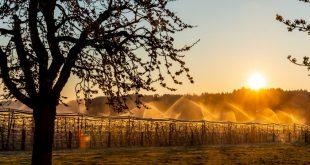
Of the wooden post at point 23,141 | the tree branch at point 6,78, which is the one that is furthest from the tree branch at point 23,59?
the wooden post at point 23,141

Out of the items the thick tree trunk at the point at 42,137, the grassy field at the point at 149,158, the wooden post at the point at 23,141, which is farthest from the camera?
the wooden post at the point at 23,141

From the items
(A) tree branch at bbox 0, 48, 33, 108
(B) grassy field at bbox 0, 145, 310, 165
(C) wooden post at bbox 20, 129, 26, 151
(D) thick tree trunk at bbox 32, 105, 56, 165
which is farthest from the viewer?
(C) wooden post at bbox 20, 129, 26, 151

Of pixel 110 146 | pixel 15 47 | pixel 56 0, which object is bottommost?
pixel 110 146

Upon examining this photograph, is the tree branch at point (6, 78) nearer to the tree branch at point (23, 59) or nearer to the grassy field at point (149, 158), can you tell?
the tree branch at point (23, 59)

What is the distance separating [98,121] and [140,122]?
7.23 meters

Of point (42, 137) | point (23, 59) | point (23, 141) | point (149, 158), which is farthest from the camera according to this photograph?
point (23, 141)

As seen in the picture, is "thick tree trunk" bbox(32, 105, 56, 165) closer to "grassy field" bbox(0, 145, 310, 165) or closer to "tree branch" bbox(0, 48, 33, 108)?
"tree branch" bbox(0, 48, 33, 108)

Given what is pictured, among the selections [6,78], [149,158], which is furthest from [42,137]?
[149,158]

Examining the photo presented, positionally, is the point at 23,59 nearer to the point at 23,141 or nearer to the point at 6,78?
the point at 6,78

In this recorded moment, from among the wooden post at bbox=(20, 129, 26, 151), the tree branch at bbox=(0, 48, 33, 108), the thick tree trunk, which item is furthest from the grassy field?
the tree branch at bbox=(0, 48, 33, 108)

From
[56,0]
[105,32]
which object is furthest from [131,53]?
[56,0]

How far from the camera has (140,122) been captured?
249 feet

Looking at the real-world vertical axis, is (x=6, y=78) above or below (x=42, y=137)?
above

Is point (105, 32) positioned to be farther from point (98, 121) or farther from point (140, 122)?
point (140, 122)
